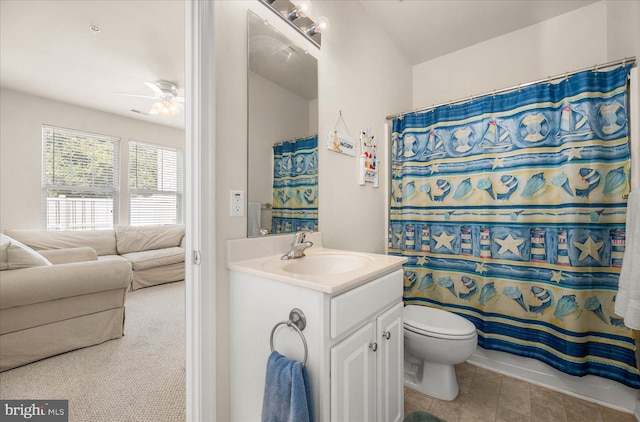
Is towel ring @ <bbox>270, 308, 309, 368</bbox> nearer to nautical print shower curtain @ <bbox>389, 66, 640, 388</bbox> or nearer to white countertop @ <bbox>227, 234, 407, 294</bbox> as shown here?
white countertop @ <bbox>227, 234, 407, 294</bbox>

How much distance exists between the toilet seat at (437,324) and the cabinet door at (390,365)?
12.3 inches

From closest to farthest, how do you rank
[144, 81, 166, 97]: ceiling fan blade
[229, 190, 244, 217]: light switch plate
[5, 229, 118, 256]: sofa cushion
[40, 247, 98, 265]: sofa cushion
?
[229, 190, 244, 217]: light switch plate
[144, 81, 166, 97]: ceiling fan blade
[40, 247, 98, 265]: sofa cushion
[5, 229, 118, 256]: sofa cushion

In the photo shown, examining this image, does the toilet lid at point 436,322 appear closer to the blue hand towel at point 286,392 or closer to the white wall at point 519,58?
the blue hand towel at point 286,392

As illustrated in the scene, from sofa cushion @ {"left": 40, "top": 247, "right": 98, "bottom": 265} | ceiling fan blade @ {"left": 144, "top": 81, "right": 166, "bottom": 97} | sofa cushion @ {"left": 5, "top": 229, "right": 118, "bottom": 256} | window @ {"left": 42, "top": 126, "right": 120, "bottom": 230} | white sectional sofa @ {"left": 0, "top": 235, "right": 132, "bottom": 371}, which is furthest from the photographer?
window @ {"left": 42, "top": 126, "right": 120, "bottom": 230}

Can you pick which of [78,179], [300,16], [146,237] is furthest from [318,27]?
[78,179]

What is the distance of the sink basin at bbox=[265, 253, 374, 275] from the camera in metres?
1.32

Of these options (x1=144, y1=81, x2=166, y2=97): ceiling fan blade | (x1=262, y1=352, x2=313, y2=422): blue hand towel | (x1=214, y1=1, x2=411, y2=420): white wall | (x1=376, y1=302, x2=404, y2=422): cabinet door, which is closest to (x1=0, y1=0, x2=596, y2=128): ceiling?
(x1=144, y1=81, x2=166, y2=97): ceiling fan blade

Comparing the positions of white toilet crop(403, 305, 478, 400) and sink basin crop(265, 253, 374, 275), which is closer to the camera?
sink basin crop(265, 253, 374, 275)

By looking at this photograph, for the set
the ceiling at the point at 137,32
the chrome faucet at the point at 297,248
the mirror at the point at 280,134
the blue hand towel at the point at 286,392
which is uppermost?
the ceiling at the point at 137,32

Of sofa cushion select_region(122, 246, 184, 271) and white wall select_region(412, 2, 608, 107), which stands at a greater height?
white wall select_region(412, 2, 608, 107)

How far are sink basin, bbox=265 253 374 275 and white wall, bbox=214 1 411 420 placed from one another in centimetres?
27

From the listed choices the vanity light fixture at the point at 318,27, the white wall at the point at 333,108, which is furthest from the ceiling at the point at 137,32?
the vanity light fixture at the point at 318,27

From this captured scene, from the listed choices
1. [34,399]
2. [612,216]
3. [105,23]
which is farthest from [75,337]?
[612,216]

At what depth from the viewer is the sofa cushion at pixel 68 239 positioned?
10.7 ft
